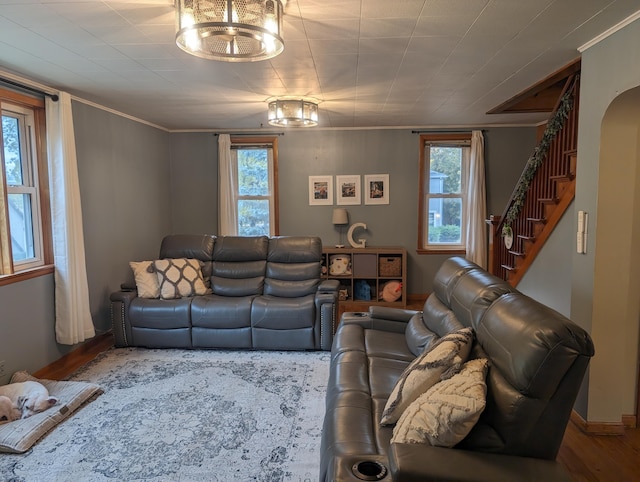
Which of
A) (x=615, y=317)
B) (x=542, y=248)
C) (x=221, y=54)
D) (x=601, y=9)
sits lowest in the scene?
(x=615, y=317)

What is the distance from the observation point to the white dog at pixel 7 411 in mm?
2746

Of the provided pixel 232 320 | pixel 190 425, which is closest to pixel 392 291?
pixel 232 320

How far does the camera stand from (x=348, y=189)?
606cm

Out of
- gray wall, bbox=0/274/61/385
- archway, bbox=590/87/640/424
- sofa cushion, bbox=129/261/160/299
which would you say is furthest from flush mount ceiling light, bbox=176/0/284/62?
sofa cushion, bbox=129/261/160/299

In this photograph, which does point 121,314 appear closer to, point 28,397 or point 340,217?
point 28,397

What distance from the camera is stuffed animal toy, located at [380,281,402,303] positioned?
18.8 ft

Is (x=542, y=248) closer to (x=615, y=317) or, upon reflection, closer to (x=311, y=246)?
(x=615, y=317)

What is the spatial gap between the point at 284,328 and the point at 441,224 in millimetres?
3075

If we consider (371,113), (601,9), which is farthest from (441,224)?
(601,9)

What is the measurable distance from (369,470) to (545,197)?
9.46 ft

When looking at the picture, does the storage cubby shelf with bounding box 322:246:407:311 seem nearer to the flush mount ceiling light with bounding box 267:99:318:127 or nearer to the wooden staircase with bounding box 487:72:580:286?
the wooden staircase with bounding box 487:72:580:286

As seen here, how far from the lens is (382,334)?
3.25 m

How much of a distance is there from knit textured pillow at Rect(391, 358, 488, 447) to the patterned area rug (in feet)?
3.08

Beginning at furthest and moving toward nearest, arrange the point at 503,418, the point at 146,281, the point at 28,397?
the point at 146,281 < the point at 28,397 < the point at 503,418
